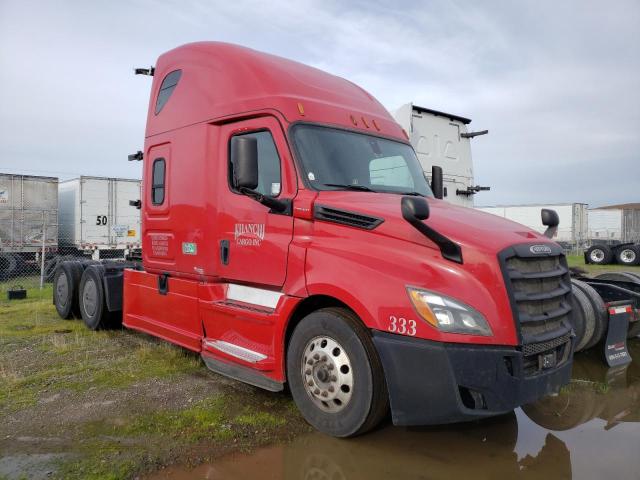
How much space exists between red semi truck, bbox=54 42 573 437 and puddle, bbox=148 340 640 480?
0.25 m

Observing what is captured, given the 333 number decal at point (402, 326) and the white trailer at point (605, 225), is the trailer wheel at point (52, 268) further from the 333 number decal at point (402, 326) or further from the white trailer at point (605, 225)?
the white trailer at point (605, 225)

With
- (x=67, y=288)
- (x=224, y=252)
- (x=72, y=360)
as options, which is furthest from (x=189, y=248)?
(x=67, y=288)

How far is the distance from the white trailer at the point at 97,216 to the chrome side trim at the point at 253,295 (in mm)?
15938

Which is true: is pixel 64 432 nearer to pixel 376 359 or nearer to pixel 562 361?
pixel 376 359

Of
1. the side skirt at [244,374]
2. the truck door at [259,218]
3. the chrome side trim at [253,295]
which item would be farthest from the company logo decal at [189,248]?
the side skirt at [244,374]

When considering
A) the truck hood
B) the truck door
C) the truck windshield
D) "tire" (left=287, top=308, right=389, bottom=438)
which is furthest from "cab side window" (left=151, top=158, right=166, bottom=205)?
"tire" (left=287, top=308, right=389, bottom=438)

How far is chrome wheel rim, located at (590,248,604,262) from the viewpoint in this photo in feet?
76.9

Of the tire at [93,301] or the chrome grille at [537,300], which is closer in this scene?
the chrome grille at [537,300]

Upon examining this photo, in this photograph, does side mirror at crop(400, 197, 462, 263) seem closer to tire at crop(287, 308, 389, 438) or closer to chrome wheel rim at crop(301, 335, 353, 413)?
tire at crop(287, 308, 389, 438)

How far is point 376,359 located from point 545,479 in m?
1.32

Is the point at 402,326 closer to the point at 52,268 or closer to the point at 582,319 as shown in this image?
the point at 582,319

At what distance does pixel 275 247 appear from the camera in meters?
4.34

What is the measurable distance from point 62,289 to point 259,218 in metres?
6.07

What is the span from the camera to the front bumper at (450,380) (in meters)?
3.26
